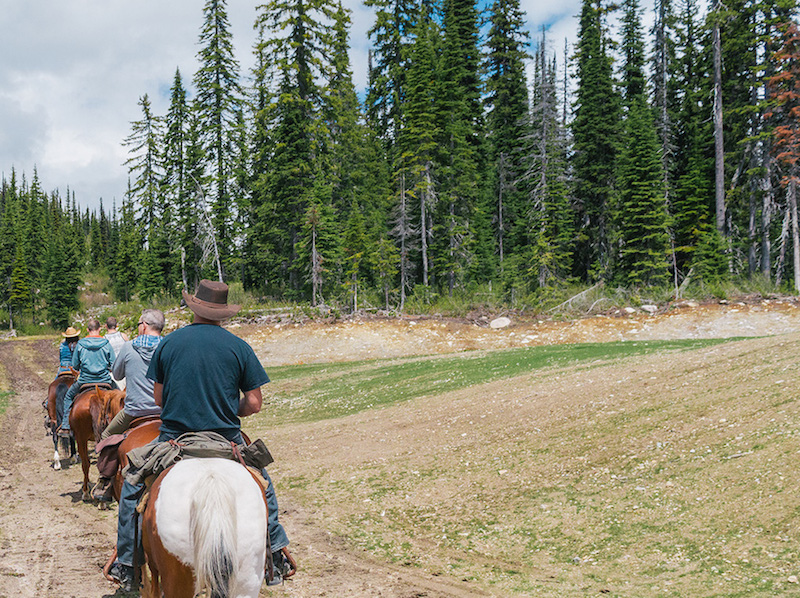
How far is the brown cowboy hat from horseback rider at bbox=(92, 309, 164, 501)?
218 cm

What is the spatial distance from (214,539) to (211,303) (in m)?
1.89

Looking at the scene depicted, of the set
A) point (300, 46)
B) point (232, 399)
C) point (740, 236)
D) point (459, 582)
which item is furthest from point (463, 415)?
point (740, 236)

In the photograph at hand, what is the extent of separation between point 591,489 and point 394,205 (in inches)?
1209

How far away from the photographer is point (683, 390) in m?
11.5

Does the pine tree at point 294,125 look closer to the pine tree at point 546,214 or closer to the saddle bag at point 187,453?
the pine tree at point 546,214

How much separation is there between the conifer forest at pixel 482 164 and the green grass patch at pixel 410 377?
12234mm

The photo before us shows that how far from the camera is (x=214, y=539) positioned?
3.72 meters

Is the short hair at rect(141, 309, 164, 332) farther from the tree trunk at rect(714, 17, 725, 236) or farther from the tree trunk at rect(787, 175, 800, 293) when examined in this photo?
the tree trunk at rect(714, 17, 725, 236)

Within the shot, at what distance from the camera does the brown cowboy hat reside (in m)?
4.68

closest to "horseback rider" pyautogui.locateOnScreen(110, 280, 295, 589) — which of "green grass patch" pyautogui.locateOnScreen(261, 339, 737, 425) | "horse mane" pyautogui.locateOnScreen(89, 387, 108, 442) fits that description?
"horse mane" pyautogui.locateOnScreen(89, 387, 108, 442)

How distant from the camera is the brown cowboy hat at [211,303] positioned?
4.68 meters

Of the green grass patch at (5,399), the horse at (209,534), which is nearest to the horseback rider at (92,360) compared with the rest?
the horse at (209,534)

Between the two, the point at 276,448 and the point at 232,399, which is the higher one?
the point at 232,399

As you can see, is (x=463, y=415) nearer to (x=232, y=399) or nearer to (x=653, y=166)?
(x=232, y=399)
